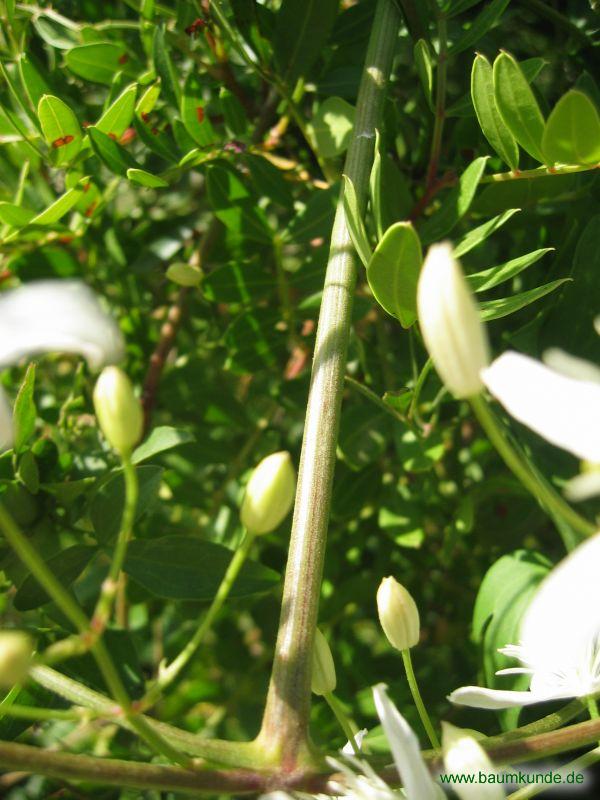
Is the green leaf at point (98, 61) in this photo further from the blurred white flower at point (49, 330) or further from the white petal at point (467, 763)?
the white petal at point (467, 763)

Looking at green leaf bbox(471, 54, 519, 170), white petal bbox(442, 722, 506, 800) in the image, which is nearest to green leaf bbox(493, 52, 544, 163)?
green leaf bbox(471, 54, 519, 170)

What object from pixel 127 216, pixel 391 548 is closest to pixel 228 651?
pixel 391 548

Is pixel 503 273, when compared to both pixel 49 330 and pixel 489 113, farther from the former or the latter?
pixel 49 330

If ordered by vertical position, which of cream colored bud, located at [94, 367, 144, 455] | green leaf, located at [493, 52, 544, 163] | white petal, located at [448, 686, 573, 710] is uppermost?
green leaf, located at [493, 52, 544, 163]

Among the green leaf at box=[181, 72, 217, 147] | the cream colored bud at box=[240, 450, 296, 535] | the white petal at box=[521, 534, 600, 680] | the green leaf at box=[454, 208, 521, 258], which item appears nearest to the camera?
the white petal at box=[521, 534, 600, 680]

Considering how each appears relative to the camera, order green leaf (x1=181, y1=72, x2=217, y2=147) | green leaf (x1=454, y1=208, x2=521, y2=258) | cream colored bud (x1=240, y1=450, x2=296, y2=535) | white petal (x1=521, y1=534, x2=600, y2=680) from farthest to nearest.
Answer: green leaf (x1=181, y1=72, x2=217, y2=147) < green leaf (x1=454, y1=208, x2=521, y2=258) < cream colored bud (x1=240, y1=450, x2=296, y2=535) < white petal (x1=521, y1=534, x2=600, y2=680)

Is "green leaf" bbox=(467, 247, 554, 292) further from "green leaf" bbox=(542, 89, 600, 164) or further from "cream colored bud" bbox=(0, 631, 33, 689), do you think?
"cream colored bud" bbox=(0, 631, 33, 689)

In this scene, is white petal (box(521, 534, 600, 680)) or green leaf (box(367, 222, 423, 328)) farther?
green leaf (box(367, 222, 423, 328))

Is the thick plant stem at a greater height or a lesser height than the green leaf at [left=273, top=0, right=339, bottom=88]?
lesser

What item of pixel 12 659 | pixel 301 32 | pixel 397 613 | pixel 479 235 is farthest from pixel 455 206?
pixel 12 659
